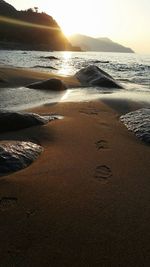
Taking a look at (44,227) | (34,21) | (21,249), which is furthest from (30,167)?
(34,21)

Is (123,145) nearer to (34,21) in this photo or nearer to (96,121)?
(96,121)

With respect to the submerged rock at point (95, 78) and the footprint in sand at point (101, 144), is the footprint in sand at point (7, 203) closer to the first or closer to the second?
the footprint in sand at point (101, 144)

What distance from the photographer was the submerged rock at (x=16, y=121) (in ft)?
17.5

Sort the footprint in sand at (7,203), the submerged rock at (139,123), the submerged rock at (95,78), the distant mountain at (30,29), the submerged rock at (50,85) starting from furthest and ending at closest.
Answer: the distant mountain at (30,29)
the submerged rock at (95,78)
the submerged rock at (50,85)
the submerged rock at (139,123)
the footprint in sand at (7,203)

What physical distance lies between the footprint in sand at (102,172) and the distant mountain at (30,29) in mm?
92012

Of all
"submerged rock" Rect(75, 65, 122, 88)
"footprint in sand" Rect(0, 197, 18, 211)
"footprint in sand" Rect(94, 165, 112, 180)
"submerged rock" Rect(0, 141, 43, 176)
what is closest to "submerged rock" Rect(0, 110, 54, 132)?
"submerged rock" Rect(0, 141, 43, 176)

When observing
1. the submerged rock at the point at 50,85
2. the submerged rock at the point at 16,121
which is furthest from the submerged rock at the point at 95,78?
the submerged rock at the point at 16,121

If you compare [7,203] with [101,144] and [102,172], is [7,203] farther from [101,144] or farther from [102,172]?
[101,144]

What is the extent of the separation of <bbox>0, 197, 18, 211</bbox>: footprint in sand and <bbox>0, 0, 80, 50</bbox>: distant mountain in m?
92.7

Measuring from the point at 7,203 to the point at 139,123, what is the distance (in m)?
3.45

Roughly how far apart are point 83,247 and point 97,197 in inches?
30.2

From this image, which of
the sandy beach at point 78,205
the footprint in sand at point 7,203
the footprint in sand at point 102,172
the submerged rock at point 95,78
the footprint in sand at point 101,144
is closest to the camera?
the sandy beach at point 78,205

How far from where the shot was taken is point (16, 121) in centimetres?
545

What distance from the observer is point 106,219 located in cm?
284
